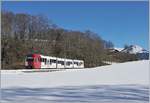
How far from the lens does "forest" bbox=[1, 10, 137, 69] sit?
62.1m

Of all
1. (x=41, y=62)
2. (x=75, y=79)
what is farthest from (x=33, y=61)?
(x=75, y=79)

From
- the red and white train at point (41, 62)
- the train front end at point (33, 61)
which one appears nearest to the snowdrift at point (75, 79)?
the train front end at point (33, 61)

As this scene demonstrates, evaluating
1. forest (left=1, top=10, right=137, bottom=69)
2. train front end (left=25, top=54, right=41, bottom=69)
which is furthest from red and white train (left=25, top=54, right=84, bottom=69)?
forest (left=1, top=10, right=137, bottom=69)

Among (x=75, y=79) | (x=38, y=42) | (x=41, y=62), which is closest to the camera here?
(x=75, y=79)

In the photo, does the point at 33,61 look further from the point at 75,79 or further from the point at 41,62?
the point at 75,79

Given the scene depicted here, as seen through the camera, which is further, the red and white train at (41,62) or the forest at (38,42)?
the forest at (38,42)

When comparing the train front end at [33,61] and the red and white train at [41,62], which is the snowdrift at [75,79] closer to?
the train front end at [33,61]

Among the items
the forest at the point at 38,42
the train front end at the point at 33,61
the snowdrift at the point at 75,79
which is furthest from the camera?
the forest at the point at 38,42

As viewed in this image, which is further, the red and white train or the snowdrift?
the red and white train

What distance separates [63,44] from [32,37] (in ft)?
31.9

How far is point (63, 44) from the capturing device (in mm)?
79688

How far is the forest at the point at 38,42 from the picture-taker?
6210cm

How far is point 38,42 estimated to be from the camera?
7262 cm

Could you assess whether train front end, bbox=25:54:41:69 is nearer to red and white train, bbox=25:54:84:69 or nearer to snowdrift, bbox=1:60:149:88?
red and white train, bbox=25:54:84:69
